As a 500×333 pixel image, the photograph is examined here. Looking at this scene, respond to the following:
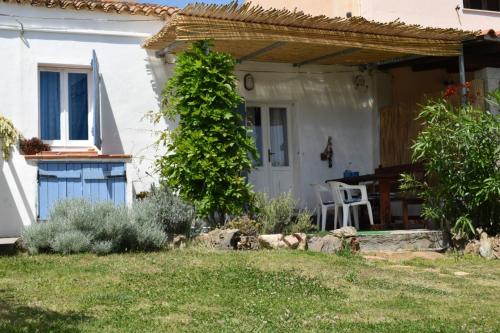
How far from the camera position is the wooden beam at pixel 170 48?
11496 millimetres

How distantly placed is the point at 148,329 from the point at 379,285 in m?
3.19

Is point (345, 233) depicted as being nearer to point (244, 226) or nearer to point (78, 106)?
point (244, 226)


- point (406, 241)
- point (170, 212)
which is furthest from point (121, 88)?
point (406, 241)

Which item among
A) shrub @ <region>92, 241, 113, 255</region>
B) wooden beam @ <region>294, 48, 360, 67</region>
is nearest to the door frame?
wooden beam @ <region>294, 48, 360, 67</region>

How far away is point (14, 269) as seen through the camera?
26.1 feet

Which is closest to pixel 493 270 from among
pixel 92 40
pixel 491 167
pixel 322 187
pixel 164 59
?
pixel 491 167

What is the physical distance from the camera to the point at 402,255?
1055 cm

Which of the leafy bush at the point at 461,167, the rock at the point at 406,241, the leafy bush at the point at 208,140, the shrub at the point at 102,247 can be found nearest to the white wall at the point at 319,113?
the leafy bush at the point at 208,140

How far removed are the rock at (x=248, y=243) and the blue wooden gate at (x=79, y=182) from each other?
6.70ft

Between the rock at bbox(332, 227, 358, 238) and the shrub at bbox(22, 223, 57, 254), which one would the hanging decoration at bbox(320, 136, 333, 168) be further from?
the shrub at bbox(22, 223, 57, 254)

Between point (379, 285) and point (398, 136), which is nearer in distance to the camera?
point (379, 285)

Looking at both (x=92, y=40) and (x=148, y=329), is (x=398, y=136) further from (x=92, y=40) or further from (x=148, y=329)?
(x=148, y=329)

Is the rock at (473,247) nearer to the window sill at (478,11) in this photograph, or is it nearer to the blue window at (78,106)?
the blue window at (78,106)

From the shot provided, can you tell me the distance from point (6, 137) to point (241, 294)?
582 cm
